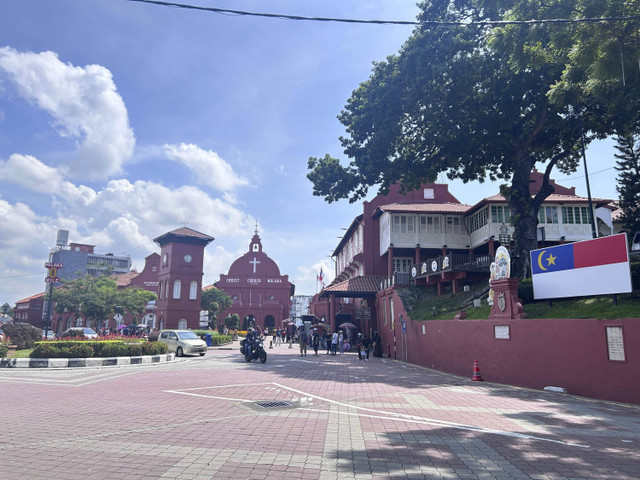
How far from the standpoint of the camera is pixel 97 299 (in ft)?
151

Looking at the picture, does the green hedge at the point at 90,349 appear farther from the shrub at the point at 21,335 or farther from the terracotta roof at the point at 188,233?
the terracotta roof at the point at 188,233

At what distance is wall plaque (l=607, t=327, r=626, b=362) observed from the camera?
36.8 ft

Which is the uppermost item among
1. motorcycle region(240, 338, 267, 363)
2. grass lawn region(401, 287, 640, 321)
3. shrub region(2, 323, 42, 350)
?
grass lawn region(401, 287, 640, 321)

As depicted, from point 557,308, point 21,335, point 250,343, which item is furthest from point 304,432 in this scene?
point 21,335

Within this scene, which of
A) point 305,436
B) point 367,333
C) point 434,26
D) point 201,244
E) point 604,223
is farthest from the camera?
point 201,244

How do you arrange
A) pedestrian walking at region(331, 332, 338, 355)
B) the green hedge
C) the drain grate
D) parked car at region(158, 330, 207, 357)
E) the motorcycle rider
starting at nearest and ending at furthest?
the drain grate, the green hedge, the motorcycle rider, parked car at region(158, 330, 207, 357), pedestrian walking at region(331, 332, 338, 355)

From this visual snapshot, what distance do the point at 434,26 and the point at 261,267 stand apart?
171ft

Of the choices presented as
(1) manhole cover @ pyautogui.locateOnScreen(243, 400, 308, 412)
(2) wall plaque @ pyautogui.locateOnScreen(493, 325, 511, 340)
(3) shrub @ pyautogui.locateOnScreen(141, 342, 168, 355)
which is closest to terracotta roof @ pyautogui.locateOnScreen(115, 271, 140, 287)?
(3) shrub @ pyautogui.locateOnScreen(141, 342, 168, 355)

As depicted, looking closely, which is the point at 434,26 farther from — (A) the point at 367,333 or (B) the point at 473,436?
(A) the point at 367,333

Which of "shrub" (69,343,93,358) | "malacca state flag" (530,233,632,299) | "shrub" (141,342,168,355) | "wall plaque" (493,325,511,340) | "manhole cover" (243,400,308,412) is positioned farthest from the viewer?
"shrub" (141,342,168,355)

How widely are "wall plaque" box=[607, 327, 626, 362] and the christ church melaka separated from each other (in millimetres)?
57764

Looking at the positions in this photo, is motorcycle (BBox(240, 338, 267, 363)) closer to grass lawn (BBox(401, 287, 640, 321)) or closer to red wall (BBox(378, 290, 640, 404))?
red wall (BBox(378, 290, 640, 404))

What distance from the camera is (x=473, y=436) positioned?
281 inches

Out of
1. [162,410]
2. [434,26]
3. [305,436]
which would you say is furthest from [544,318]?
[434,26]
